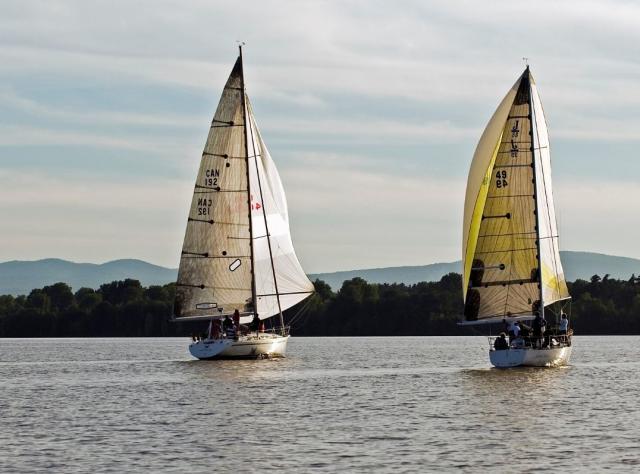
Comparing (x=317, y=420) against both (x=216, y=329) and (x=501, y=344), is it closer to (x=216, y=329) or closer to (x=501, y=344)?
(x=501, y=344)

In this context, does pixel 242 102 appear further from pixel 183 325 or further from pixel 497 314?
pixel 183 325

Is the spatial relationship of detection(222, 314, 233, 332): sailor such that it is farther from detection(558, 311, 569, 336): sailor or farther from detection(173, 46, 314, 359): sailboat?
detection(558, 311, 569, 336): sailor

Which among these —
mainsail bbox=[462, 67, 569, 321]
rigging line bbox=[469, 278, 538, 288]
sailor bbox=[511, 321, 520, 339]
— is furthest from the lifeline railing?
rigging line bbox=[469, 278, 538, 288]

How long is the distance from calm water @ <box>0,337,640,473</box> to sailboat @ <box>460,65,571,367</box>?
3534 millimetres

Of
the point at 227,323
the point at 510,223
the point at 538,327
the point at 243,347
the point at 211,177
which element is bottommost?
the point at 243,347

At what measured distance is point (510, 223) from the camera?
72.6 meters

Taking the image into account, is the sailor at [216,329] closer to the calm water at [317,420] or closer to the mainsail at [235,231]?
the mainsail at [235,231]

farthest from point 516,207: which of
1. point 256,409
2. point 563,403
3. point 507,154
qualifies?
point 256,409

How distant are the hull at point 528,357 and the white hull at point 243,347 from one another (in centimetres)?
1605

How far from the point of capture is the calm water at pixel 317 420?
39.6m

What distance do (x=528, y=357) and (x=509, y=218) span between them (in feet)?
→ 24.0

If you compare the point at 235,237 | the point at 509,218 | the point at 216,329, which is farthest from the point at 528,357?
the point at 216,329

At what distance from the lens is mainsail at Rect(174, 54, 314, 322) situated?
277 ft

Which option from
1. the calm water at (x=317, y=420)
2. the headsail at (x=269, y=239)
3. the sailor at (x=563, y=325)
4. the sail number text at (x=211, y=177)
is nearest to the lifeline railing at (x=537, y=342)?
the sailor at (x=563, y=325)
